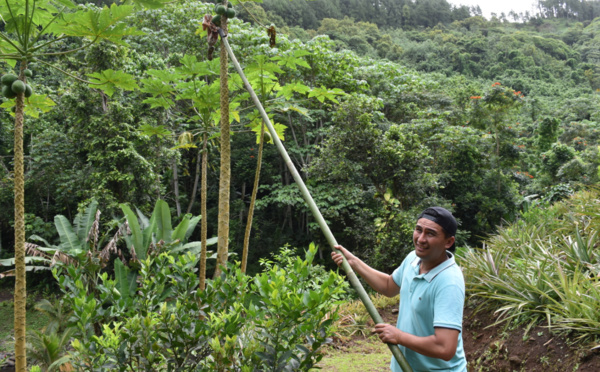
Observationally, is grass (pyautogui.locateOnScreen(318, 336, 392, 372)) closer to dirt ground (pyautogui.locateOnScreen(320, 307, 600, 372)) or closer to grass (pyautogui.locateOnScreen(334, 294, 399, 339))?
dirt ground (pyautogui.locateOnScreen(320, 307, 600, 372))

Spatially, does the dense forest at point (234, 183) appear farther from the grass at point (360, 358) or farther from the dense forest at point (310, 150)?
the grass at point (360, 358)

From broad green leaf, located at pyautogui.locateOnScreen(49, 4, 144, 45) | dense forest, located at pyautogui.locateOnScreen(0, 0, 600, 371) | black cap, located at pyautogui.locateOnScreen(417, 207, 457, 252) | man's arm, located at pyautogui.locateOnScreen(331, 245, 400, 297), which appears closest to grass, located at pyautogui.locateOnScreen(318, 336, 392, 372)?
dense forest, located at pyautogui.locateOnScreen(0, 0, 600, 371)

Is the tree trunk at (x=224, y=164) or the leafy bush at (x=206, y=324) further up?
the tree trunk at (x=224, y=164)

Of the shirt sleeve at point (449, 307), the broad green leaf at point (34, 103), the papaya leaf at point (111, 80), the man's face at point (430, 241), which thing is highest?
the papaya leaf at point (111, 80)

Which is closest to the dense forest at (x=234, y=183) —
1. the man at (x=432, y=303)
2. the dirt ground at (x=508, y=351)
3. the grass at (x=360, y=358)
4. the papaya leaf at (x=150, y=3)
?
the papaya leaf at (x=150, y=3)

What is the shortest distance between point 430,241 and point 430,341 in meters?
0.38

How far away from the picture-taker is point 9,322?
1005 centimetres

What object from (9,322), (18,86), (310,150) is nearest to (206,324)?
(18,86)

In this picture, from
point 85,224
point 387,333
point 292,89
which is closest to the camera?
point 387,333

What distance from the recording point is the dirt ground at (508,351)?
9.23 ft

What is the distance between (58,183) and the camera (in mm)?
10359

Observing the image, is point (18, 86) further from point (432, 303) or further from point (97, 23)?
point (432, 303)

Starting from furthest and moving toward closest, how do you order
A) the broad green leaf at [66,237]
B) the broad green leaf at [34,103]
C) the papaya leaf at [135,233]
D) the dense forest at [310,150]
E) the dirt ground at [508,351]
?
1. the dense forest at [310,150]
2. the broad green leaf at [66,237]
3. the papaya leaf at [135,233]
4. the dirt ground at [508,351]
5. the broad green leaf at [34,103]

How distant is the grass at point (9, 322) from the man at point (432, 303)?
34.0ft
